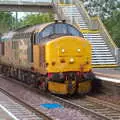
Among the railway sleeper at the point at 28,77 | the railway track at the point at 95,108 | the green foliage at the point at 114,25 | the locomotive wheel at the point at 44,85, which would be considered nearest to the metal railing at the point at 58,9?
the green foliage at the point at 114,25

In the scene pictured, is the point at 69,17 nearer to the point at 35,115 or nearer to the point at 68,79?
the point at 68,79

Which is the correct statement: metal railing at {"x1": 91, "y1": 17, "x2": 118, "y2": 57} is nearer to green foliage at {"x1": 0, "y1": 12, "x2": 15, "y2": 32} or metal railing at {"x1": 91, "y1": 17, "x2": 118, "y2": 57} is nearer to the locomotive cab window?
the locomotive cab window

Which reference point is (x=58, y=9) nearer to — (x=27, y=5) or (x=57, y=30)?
(x=27, y=5)

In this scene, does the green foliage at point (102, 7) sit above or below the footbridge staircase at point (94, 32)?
above

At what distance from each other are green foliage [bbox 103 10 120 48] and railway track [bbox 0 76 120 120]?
2436cm

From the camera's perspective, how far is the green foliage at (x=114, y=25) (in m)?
45.6

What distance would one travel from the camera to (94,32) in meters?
39.3

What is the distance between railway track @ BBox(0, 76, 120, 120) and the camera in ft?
52.1

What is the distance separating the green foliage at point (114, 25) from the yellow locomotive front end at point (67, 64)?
24.5 m

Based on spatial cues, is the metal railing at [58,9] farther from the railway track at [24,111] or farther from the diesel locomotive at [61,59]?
the railway track at [24,111]

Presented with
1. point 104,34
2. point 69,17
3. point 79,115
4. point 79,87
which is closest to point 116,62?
point 104,34

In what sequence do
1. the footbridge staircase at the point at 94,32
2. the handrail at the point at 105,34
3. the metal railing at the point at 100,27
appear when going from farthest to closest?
the handrail at the point at 105,34, the metal railing at the point at 100,27, the footbridge staircase at the point at 94,32

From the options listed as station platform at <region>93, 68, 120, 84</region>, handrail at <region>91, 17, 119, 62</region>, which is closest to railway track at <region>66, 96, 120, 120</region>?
station platform at <region>93, 68, 120, 84</region>

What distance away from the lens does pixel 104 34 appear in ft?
124
